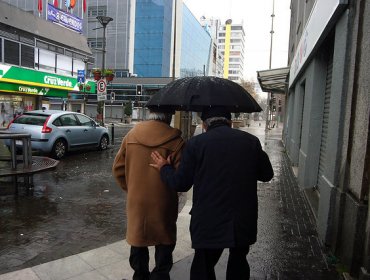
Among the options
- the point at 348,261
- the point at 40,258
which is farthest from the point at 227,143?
the point at 40,258

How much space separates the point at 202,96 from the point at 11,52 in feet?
82.3

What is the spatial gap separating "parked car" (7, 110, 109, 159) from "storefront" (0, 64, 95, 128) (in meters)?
12.5

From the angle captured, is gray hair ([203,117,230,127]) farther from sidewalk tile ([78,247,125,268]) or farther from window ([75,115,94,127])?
window ([75,115,94,127])

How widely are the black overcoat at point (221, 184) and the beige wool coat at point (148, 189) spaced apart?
356 millimetres

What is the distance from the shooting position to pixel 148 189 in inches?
121

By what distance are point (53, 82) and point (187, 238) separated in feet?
86.3

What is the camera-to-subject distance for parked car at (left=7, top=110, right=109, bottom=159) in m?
11.7

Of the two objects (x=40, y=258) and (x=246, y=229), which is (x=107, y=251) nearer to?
(x=40, y=258)

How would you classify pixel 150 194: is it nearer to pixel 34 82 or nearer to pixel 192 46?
pixel 34 82

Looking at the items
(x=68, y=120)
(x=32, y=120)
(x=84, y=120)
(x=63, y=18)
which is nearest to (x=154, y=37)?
(x=63, y=18)

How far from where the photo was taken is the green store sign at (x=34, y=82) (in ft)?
77.8

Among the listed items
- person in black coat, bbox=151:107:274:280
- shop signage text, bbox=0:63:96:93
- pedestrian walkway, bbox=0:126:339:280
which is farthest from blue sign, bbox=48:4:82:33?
person in black coat, bbox=151:107:274:280

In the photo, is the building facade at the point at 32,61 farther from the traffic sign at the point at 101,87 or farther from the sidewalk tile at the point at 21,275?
the sidewalk tile at the point at 21,275

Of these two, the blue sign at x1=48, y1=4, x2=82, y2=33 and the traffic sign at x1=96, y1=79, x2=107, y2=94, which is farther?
the blue sign at x1=48, y1=4, x2=82, y2=33
